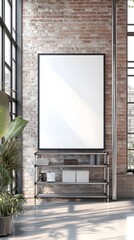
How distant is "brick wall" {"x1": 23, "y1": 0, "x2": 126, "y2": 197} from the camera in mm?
8922

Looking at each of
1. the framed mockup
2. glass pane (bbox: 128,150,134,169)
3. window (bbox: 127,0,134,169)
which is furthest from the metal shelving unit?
window (bbox: 127,0,134,169)

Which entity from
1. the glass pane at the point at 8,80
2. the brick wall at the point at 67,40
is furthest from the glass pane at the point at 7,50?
the brick wall at the point at 67,40

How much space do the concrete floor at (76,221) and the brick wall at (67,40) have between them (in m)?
1.19

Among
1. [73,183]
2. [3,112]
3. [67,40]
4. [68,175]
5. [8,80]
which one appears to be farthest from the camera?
[67,40]

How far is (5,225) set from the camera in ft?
18.1

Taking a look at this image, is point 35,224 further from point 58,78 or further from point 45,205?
point 58,78

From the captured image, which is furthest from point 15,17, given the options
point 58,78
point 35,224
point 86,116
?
point 35,224

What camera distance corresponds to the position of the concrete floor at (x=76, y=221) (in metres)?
5.53

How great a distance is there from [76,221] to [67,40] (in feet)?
13.6

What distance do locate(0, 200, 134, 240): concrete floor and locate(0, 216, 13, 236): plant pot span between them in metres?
0.10

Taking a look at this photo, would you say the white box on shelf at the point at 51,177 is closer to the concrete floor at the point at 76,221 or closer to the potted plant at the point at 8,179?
the concrete floor at the point at 76,221

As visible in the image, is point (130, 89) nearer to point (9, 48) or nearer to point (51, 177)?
point (51, 177)

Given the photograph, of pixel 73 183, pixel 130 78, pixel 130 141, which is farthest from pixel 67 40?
pixel 73 183

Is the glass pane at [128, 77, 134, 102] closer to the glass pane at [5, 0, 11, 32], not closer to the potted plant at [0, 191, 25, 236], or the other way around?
the glass pane at [5, 0, 11, 32]
